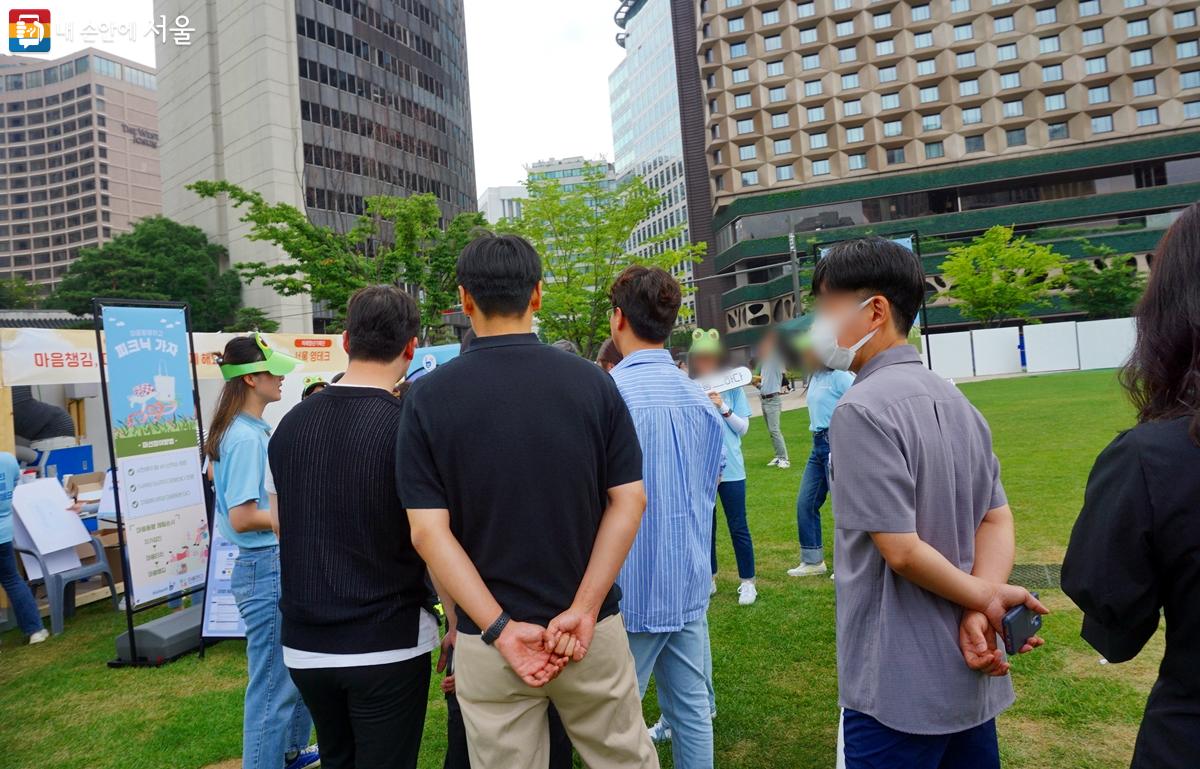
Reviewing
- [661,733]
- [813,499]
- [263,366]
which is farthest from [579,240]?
[661,733]

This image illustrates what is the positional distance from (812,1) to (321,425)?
60740 millimetres

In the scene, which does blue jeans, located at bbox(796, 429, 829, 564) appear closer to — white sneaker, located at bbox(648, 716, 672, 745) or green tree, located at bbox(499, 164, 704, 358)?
white sneaker, located at bbox(648, 716, 672, 745)

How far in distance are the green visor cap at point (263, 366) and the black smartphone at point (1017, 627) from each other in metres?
3.11

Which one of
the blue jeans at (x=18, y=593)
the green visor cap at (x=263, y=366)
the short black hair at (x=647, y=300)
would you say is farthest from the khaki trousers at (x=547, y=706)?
the blue jeans at (x=18, y=593)

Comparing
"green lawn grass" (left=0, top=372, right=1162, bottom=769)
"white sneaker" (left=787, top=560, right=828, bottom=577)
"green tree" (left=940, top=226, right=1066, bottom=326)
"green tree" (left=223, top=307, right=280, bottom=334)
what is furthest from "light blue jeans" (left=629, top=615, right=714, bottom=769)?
"green tree" (left=223, top=307, right=280, bottom=334)

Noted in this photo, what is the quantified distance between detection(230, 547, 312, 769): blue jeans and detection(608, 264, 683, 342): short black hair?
1.84 metres

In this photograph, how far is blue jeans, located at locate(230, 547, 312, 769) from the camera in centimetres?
304

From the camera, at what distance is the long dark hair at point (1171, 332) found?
49.8 inches

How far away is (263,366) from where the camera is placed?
3484 mm

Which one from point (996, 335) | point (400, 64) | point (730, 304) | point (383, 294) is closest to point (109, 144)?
point (400, 64)

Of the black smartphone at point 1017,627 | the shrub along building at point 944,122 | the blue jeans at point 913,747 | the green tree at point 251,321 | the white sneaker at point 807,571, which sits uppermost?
the shrub along building at point 944,122

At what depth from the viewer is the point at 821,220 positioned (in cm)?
5294

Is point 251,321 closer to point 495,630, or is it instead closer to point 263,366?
point 263,366

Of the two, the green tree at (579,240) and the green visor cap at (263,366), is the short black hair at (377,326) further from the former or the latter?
the green tree at (579,240)
